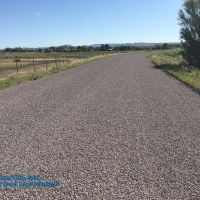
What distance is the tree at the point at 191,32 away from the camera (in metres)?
37.6

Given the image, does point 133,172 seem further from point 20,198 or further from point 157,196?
point 20,198

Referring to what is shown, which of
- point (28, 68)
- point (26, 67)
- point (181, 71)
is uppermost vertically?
point (181, 71)

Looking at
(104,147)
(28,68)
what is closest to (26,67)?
(28,68)

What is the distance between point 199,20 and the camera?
38.1 meters

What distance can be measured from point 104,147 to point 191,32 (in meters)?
32.6

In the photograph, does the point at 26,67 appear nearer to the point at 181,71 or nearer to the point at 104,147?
the point at 181,71

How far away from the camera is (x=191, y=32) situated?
3838 centimetres

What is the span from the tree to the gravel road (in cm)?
2402

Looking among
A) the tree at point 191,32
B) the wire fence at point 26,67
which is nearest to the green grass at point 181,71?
the tree at point 191,32

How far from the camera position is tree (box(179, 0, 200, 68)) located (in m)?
37.6

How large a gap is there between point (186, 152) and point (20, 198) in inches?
141

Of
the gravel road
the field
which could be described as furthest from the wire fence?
the gravel road

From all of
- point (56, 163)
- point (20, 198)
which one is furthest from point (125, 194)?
point (56, 163)

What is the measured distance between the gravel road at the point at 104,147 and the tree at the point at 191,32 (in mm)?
24019
